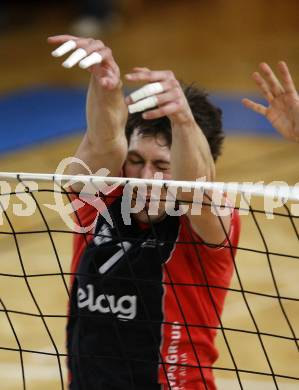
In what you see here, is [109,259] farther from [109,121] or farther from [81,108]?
[81,108]

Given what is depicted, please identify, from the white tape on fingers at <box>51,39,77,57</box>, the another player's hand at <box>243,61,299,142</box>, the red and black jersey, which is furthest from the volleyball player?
the another player's hand at <box>243,61,299,142</box>

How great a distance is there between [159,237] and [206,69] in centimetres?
666

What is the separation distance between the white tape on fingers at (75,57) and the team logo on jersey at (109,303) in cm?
69

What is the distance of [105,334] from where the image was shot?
9.41 ft

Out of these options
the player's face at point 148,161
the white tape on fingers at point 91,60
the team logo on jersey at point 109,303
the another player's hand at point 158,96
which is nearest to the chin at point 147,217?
the player's face at point 148,161

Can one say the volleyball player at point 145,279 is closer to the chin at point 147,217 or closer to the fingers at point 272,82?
the chin at point 147,217

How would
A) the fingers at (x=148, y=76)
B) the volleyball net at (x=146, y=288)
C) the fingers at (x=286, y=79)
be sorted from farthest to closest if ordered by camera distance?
the fingers at (x=286, y=79)
the volleyball net at (x=146, y=288)
the fingers at (x=148, y=76)

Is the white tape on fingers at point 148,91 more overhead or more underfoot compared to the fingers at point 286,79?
more underfoot

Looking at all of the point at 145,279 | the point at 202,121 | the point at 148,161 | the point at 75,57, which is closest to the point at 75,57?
the point at 75,57

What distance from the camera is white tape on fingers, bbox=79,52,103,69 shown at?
264 centimetres

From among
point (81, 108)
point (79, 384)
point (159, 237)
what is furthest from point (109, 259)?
point (81, 108)

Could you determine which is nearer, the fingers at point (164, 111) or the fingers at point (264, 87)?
the fingers at point (164, 111)

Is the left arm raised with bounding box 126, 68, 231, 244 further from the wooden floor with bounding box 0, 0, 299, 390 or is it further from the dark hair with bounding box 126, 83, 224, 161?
the dark hair with bounding box 126, 83, 224, 161

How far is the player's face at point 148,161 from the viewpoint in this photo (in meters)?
2.86
